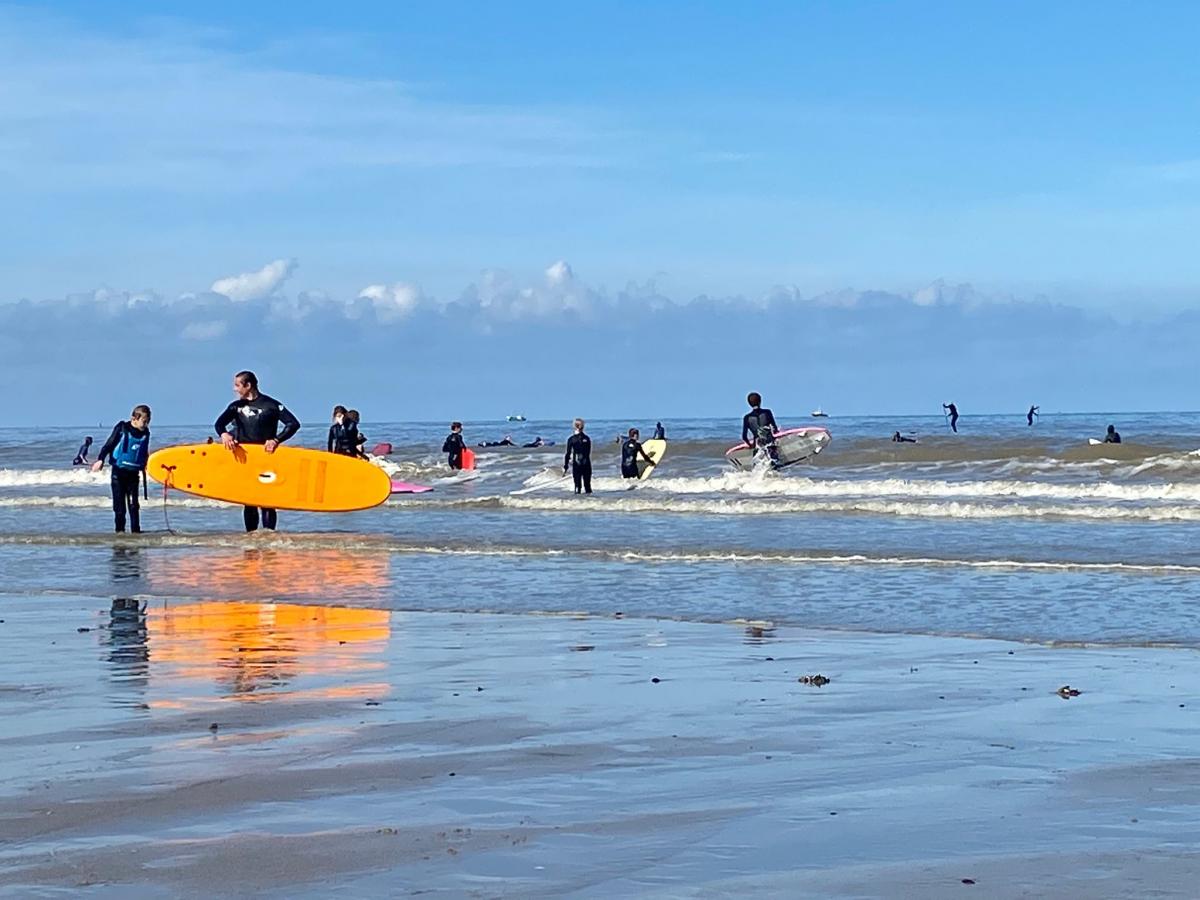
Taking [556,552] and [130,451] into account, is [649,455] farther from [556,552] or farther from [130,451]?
[556,552]

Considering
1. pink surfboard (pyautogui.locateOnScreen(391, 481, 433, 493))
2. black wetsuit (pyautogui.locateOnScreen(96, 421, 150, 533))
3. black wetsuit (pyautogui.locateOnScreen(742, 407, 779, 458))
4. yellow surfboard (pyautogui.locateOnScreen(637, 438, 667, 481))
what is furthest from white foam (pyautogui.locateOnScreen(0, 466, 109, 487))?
black wetsuit (pyautogui.locateOnScreen(96, 421, 150, 533))

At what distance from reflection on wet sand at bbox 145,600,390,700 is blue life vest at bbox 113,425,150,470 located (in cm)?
724

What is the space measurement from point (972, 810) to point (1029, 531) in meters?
15.7

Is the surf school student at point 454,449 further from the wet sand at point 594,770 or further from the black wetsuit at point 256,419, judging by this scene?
the wet sand at point 594,770

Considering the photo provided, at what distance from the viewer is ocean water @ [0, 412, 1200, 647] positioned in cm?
1256

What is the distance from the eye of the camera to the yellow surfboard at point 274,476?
20547 millimetres

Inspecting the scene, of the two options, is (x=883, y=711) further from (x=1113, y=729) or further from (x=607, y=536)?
(x=607, y=536)

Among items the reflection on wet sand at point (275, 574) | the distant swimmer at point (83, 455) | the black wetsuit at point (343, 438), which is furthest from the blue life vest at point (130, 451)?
the distant swimmer at point (83, 455)

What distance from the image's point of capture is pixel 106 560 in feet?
57.2

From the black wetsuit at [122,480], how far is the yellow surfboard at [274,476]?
799 millimetres

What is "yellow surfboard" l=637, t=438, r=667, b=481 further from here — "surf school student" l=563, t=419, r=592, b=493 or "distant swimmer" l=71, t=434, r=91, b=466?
"distant swimmer" l=71, t=434, r=91, b=466

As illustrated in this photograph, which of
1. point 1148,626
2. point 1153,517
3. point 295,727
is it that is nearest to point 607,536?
point 1153,517

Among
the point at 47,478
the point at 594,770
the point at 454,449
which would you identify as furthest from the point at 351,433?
the point at 47,478

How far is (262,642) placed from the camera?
10.1 metres
